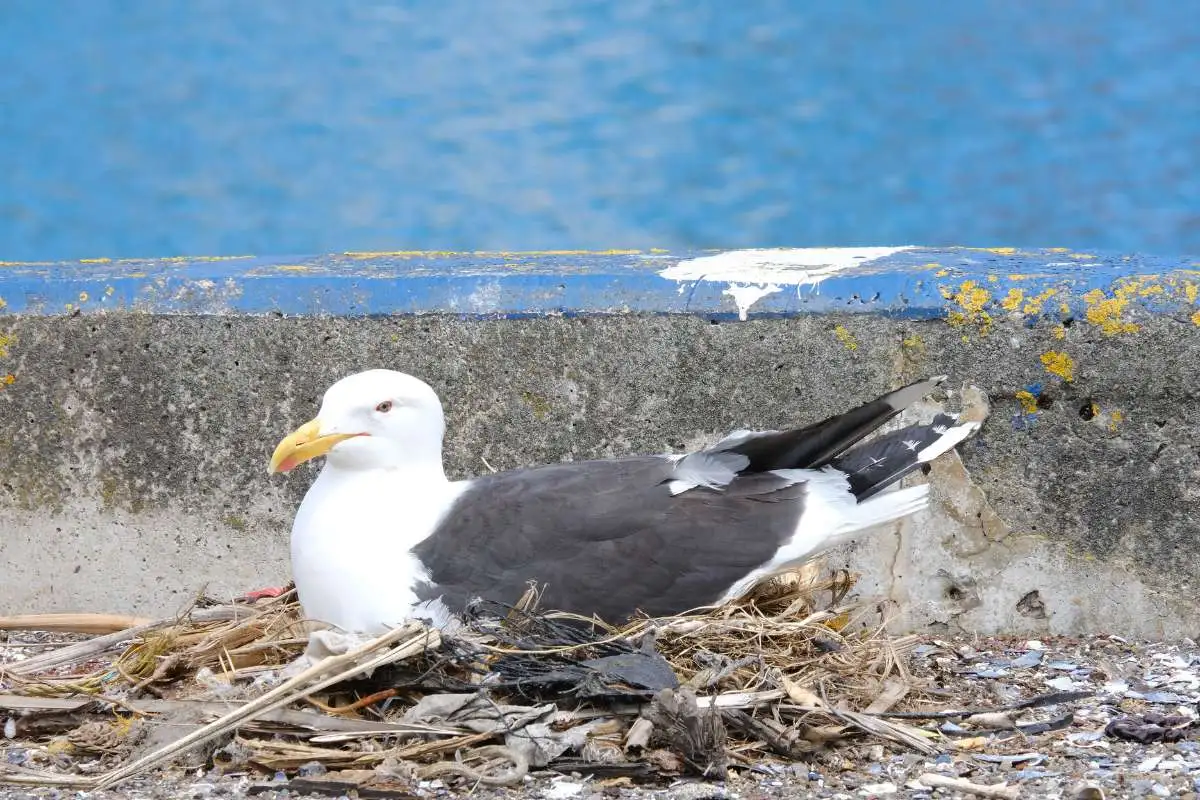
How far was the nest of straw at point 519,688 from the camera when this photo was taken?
2.29 meters

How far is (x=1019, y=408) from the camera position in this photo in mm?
3078

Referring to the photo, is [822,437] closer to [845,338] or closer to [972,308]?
[845,338]

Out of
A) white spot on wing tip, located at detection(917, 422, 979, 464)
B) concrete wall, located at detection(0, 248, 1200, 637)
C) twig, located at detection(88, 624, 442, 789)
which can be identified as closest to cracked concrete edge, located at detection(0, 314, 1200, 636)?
concrete wall, located at detection(0, 248, 1200, 637)

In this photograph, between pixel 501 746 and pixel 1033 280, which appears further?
pixel 1033 280

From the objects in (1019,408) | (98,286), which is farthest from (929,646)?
(98,286)

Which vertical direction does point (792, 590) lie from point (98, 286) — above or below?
below

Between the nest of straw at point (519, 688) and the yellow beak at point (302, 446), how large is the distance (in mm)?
292

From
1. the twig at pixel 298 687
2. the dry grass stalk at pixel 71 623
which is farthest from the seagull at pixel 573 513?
the dry grass stalk at pixel 71 623

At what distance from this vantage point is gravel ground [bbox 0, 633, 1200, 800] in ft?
7.25

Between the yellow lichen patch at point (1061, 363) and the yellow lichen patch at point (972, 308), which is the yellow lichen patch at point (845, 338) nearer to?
the yellow lichen patch at point (972, 308)

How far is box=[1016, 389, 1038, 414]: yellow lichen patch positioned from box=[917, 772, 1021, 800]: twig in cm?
103

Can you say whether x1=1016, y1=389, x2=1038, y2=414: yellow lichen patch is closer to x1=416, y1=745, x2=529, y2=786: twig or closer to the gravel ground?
the gravel ground

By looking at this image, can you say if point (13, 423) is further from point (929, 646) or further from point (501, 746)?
point (929, 646)

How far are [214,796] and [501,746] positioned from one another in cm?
42
